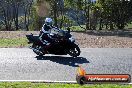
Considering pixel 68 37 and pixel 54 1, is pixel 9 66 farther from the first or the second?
pixel 54 1

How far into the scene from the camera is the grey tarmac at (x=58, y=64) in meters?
10.8

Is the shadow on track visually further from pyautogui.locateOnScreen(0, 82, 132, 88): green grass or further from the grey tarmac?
pyautogui.locateOnScreen(0, 82, 132, 88): green grass

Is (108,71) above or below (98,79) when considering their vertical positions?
below

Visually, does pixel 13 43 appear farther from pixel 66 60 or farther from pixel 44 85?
pixel 44 85

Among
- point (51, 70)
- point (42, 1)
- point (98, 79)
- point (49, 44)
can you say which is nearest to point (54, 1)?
point (42, 1)

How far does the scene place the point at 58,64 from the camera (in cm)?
1270

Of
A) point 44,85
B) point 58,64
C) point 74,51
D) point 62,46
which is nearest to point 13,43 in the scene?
point 62,46

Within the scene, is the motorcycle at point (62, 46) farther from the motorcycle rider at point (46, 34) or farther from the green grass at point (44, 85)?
the green grass at point (44, 85)

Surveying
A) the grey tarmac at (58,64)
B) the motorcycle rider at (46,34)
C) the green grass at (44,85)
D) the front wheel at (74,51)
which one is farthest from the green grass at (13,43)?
the green grass at (44,85)

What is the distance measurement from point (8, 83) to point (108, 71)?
11.9 feet

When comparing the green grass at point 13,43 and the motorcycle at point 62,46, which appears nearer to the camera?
the motorcycle at point 62,46

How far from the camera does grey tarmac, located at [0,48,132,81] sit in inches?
424

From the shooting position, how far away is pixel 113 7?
46.2m

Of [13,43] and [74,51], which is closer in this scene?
[74,51]
